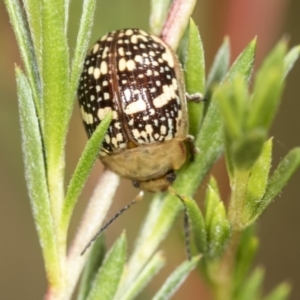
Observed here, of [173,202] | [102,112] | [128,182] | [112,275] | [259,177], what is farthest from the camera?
[128,182]

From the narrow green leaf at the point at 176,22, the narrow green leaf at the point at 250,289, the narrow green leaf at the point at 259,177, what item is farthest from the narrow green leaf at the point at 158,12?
the narrow green leaf at the point at 250,289

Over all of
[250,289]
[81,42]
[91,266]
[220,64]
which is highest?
[81,42]

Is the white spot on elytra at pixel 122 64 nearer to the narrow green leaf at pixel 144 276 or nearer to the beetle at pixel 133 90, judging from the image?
the beetle at pixel 133 90

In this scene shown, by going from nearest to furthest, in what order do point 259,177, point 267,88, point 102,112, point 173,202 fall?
point 267,88 → point 259,177 → point 173,202 → point 102,112

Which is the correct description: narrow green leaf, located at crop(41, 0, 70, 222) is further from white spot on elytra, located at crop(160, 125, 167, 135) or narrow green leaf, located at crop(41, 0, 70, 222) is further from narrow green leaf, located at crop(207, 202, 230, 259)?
white spot on elytra, located at crop(160, 125, 167, 135)

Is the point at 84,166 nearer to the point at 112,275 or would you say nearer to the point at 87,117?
the point at 112,275

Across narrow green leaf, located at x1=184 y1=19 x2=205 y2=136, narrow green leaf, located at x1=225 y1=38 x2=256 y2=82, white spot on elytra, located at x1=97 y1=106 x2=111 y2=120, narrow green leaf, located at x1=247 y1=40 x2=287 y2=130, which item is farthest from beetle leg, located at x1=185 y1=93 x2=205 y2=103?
narrow green leaf, located at x1=247 y1=40 x2=287 y2=130

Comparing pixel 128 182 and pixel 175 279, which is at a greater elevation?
pixel 175 279

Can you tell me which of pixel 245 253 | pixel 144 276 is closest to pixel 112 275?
pixel 144 276
